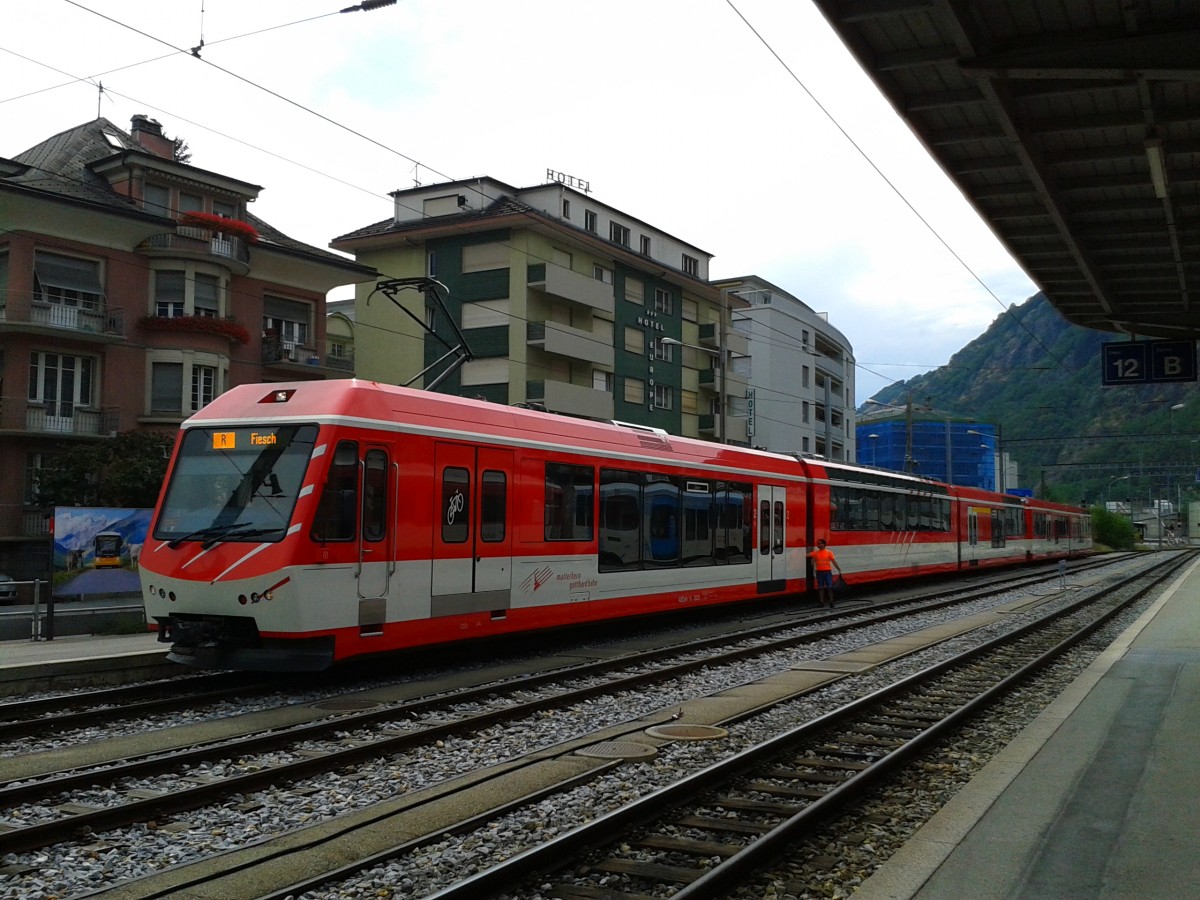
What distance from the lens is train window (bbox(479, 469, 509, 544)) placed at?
Answer: 12891 mm

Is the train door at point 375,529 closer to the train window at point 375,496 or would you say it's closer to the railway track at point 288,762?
the train window at point 375,496

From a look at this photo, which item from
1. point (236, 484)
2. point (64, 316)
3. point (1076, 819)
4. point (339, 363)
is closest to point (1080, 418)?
point (339, 363)

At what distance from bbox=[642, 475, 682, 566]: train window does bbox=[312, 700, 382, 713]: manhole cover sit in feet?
21.1

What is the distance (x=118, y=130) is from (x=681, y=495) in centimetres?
→ 3011

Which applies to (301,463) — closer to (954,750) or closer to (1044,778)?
(954,750)

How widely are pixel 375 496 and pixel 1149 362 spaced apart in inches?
478

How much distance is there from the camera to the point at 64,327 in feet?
100

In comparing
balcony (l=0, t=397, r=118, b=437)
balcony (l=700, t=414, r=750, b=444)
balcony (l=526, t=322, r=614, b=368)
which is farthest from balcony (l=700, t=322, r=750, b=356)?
balcony (l=0, t=397, r=118, b=437)

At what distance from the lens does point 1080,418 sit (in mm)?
92125

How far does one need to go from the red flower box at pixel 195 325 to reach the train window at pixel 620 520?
2150cm

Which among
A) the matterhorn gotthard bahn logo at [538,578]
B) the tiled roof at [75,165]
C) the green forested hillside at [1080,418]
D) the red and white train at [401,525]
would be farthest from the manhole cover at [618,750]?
the green forested hillside at [1080,418]

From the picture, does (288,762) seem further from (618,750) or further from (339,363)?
(339,363)

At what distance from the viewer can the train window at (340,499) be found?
10.8 meters

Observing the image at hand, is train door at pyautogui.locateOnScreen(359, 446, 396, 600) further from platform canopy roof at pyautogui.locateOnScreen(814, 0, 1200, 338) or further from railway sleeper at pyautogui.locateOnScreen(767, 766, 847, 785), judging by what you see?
platform canopy roof at pyautogui.locateOnScreen(814, 0, 1200, 338)
